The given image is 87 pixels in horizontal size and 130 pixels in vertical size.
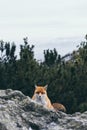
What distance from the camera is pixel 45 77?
934 inches

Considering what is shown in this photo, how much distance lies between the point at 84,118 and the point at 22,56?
15.8 m

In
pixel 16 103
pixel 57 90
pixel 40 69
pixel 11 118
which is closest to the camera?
pixel 11 118

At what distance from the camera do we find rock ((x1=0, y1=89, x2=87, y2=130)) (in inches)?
351

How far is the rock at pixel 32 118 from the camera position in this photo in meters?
8.91

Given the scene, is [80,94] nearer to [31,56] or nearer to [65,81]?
[65,81]

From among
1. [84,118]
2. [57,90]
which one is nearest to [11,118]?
[84,118]

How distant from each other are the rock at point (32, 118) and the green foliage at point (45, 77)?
11.6 metres

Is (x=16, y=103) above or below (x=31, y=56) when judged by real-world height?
below

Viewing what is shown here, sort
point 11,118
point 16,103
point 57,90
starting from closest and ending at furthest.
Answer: point 11,118
point 16,103
point 57,90

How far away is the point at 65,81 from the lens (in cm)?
2400

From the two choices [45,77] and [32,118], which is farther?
[45,77]

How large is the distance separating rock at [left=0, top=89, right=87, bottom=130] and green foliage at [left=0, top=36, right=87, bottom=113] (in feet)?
38.0

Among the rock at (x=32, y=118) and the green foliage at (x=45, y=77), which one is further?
the green foliage at (x=45, y=77)

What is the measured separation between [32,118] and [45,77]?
14.5 metres
